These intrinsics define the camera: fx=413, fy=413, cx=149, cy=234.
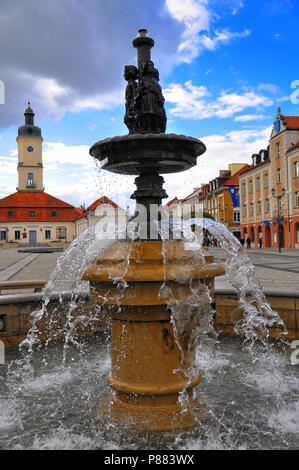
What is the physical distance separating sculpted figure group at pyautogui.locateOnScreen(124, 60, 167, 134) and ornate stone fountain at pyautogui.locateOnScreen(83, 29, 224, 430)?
401mm

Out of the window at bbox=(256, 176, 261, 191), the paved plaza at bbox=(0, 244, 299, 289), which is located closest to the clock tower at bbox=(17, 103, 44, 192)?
the window at bbox=(256, 176, 261, 191)

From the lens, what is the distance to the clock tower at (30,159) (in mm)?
81188

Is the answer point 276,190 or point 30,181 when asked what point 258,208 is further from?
point 30,181

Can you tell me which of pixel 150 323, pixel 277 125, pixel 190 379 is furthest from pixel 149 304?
pixel 277 125

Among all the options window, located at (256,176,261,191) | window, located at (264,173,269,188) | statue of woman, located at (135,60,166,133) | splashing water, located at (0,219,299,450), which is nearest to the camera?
splashing water, located at (0,219,299,450)

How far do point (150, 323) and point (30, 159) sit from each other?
84400 mm

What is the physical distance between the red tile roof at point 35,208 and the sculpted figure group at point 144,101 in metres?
68.6

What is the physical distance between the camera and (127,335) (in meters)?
3.42

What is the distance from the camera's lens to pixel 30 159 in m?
82.8

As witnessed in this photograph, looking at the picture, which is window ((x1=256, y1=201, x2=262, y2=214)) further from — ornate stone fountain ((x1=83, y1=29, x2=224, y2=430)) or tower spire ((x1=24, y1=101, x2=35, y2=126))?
tower spire ((x1=24, y1=101, x2=35, y2=126))

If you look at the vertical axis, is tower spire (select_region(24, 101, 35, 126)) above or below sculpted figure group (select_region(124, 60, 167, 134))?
above

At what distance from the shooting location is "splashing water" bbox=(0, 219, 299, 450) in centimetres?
323

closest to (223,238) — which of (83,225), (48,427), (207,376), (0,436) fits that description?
(207,376)
